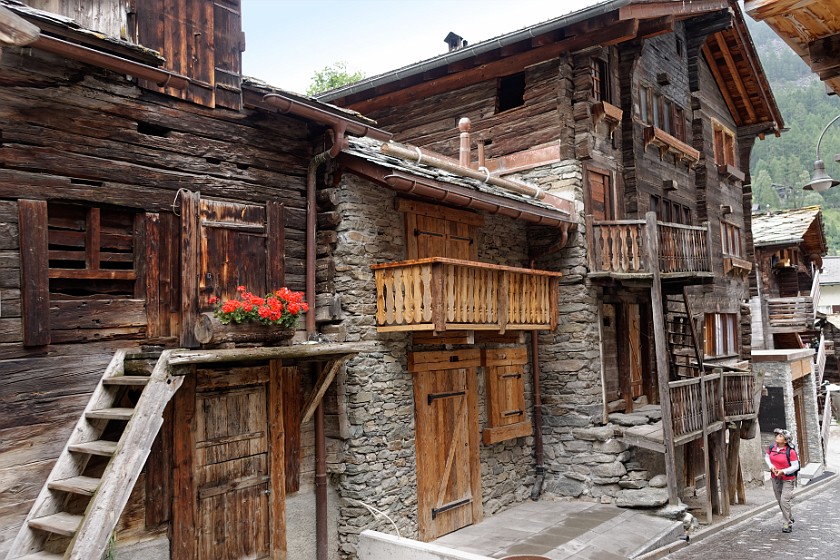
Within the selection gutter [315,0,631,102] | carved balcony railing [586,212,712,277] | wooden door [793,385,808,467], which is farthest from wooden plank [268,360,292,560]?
wooden door [793,385,808,467]

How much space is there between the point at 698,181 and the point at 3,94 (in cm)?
1594

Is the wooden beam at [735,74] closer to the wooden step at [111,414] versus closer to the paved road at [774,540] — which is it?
the paved road at [774,540]

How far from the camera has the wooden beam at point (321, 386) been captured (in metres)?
8.42

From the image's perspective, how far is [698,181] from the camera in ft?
57.8

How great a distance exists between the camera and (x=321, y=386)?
8562mm

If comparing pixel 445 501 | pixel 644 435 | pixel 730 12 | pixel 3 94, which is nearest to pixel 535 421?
pixel 644 435

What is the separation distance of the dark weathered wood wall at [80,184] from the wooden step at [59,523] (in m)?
0.29

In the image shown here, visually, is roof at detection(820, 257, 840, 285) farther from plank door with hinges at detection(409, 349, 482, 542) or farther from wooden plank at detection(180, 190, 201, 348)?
wooden plank at detection(180, 190, 201, 348)

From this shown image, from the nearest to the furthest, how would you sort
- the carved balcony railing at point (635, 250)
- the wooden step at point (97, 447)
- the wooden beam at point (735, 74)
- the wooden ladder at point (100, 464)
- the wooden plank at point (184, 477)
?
the wooden ladder at point (100, 464)
the wooden step at point (97, 447)
the wooden plank at point (184, 477)
the carved balcony railing at point (635, 250)
the wooden beam at point (735, 74)

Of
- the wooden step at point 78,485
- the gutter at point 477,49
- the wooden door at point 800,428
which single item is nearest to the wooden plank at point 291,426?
the wooden step at point 78,485

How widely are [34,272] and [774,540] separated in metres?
12.3

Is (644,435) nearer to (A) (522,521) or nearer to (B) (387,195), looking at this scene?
(A) (522,521)

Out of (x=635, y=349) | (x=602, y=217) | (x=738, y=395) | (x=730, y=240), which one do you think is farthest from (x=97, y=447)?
(x=730, y=240)

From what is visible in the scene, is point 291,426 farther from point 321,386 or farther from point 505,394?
point 505,394
